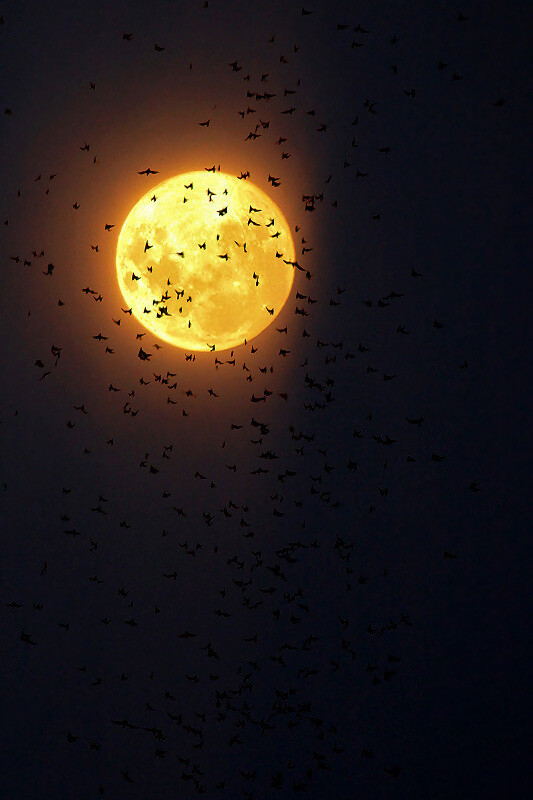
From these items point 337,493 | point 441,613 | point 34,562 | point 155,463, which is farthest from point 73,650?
point 441,613

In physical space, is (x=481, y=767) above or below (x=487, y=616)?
below

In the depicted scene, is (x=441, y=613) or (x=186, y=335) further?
(x=441, y=613)

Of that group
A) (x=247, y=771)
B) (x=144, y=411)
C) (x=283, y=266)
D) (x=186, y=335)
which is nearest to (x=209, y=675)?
(x=247, y=771)

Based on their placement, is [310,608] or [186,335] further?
[310,608]

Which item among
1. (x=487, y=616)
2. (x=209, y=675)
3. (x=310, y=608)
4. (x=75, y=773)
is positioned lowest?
(x=75, y=773)

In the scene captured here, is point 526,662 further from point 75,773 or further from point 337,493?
point 75,773

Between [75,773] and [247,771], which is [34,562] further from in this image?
[247,771]

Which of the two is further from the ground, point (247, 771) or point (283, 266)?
point (283, 266)

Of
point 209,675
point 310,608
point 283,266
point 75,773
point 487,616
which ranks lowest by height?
point 75,773
